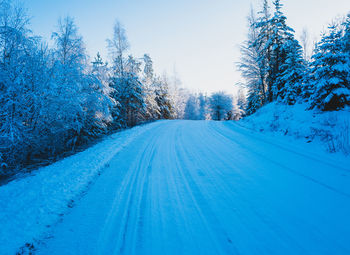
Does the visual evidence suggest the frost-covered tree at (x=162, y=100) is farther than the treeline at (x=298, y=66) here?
Yes

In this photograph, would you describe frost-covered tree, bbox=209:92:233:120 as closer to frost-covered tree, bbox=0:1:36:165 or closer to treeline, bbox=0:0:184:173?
treeline, bbox=0:0:184:173

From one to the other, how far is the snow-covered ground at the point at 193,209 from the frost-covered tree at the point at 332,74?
152 inches

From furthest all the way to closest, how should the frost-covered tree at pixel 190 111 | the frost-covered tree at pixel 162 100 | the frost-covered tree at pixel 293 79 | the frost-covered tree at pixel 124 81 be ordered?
the frost-covered tree at pixel 190 111
the frost-covered tree at pixel 162 100
the frost-covered tree at pixel 124 81
the frost-covered tree at pixel 293 79

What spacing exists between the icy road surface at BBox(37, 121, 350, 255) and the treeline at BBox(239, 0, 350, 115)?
438 centimetres

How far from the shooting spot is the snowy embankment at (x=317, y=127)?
17.6 ft

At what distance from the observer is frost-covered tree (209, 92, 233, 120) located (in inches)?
1633

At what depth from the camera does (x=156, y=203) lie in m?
3.12

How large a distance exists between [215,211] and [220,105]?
40915 millimetres

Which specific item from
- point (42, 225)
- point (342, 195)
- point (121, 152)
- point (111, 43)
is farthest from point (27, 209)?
point (111, 43)

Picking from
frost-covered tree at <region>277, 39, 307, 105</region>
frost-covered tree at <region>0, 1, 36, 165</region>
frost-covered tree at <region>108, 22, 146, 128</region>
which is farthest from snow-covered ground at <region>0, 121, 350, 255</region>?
frost-covered tree at <region>108, 22, 146, 128</region>

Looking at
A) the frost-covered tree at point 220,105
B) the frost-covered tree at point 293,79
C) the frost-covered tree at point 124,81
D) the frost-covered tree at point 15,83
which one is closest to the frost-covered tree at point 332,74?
the frost-covered tree at point 293,79

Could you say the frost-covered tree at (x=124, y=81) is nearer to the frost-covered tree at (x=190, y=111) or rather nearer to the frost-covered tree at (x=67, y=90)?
the frost-covered tree at (x=67, y=90)

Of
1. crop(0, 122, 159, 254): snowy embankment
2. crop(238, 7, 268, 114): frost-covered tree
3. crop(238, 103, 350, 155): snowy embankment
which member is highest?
crop(238, 7, 268, 114): frost-covered tree

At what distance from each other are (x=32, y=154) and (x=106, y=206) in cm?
570
